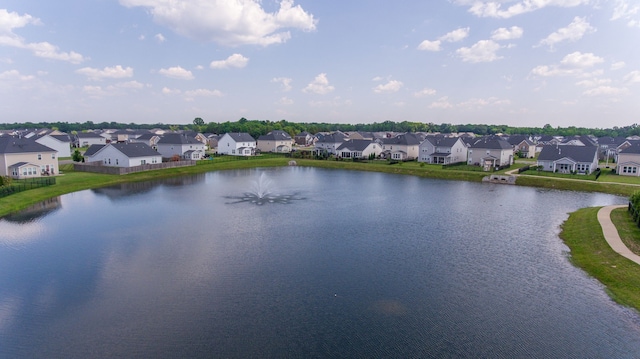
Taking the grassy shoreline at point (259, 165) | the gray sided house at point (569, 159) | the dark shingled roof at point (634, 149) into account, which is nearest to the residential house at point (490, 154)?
the gray sided house at point (569, 159)

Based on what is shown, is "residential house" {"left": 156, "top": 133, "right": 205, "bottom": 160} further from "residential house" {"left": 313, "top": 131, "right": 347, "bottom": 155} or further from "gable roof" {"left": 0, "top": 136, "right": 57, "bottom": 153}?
"residential house" {"left": 313, "top": 131, "right": 347, "bottom": 155}

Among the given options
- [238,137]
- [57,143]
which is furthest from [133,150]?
[238,137]

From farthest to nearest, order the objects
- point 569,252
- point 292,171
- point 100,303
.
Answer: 1. point 292,171
2. point 569,252
3. point 100,303

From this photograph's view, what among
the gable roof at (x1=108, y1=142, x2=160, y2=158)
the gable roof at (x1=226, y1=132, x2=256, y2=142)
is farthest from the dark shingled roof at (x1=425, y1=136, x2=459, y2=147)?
the gable roof at (x1=108, y1=142, x2=160, y2=158)

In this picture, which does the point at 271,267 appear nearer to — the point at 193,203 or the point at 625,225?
the point at 193,203

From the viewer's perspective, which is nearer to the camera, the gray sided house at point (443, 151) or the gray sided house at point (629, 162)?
the gray sided house at point (629, 162)

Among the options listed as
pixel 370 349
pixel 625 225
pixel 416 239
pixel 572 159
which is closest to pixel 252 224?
pixel 416 239

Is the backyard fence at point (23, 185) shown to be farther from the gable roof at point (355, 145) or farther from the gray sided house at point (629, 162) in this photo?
the gray sided house at point (629, 162)
